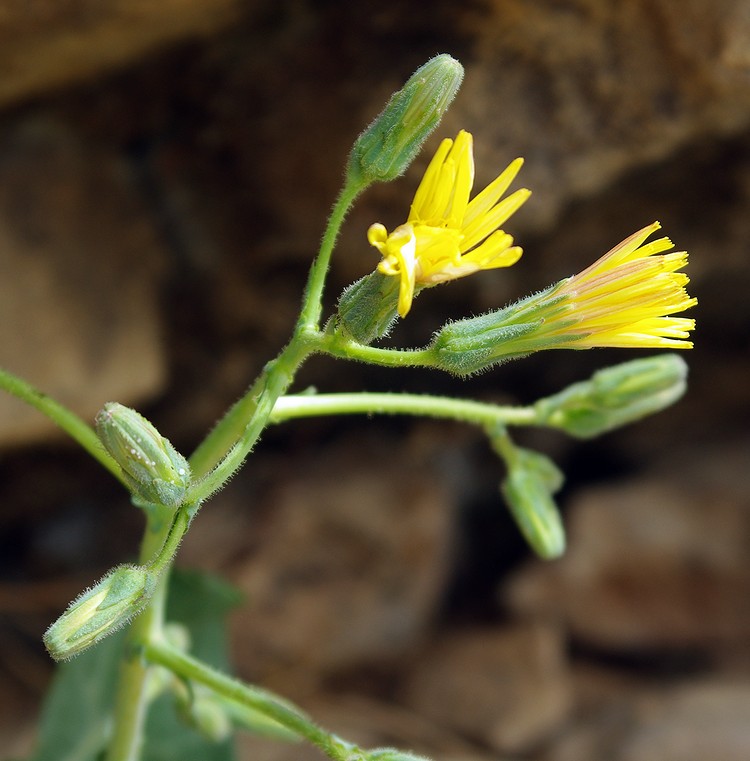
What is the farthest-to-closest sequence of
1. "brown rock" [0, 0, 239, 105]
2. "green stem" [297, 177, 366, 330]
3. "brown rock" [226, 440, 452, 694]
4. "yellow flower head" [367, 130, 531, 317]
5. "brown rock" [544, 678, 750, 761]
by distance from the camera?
"brown rock" [226, 440, 452, 694]
"brown rock" [544, 678, 750, 761]
"brown rock" [0, 0, 239, 105]
"green stem" [297, 177, 366, 330]
"yellow flower head" [367, 130, 531, 317]

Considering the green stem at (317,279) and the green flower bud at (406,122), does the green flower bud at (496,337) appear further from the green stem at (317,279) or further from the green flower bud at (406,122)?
the green flower bud at (406,122)

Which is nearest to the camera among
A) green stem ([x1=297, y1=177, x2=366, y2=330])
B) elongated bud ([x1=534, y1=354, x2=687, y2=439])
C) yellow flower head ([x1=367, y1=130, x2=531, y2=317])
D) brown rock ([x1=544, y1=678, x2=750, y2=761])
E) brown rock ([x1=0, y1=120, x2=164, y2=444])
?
yellow flower head ([x1=367, y1=130, x2=531, y2=317])

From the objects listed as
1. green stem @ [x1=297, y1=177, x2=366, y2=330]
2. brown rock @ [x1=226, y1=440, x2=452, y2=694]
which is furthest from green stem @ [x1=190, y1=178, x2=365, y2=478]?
brown rock @ [x1=226, y1=440, x2=452, y2=694]

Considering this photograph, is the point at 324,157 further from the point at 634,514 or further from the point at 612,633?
the point at 612,633

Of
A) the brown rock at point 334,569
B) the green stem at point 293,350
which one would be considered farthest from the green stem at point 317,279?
the brown rock at point 334,569

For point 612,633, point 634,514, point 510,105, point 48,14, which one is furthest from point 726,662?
point 48,14

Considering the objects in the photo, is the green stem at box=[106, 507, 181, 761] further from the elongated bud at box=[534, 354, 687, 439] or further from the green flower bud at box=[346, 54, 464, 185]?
the elongated bud at box=[534, 354, 687, 439]
